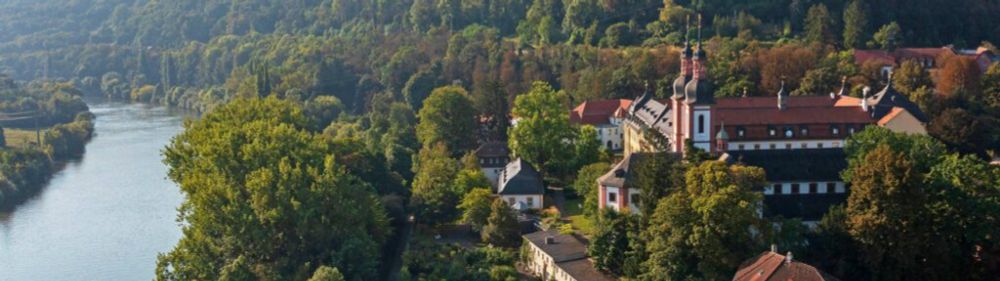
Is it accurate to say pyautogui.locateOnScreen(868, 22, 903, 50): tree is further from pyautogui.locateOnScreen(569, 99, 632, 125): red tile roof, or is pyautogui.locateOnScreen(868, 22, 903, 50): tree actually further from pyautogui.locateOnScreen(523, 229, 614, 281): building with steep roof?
pyautogui.locateOnScreen(523, 229, 614, 281): building with steep roof

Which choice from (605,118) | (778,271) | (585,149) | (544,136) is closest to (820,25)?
(605,118)

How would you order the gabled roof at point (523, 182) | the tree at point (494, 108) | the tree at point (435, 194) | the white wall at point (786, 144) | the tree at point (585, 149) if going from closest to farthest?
1. the tree at point (435, 194)
2. the gabled roof at point (523, 182)
3. the white wall at point (786, 144)
4. the tree at point (585, 149)
5. the tree at point (494, 108)

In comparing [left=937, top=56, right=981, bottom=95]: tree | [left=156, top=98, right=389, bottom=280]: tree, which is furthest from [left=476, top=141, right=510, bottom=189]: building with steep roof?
[left=937, top=56, right=981, bottom=95]: tree

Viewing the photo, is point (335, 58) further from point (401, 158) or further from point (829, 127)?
point (829, 127)

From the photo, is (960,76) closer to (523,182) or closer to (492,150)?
(492,150)

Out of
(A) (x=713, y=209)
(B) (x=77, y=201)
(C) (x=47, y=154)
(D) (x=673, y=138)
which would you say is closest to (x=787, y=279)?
(A) (x=713, y=209)

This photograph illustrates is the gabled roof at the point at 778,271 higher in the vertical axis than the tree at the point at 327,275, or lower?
higher

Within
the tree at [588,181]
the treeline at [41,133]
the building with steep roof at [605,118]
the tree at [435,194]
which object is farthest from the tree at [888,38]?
the treeline at [41,133]

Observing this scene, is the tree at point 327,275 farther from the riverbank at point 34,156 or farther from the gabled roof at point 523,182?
the riverbank at point 34,156
